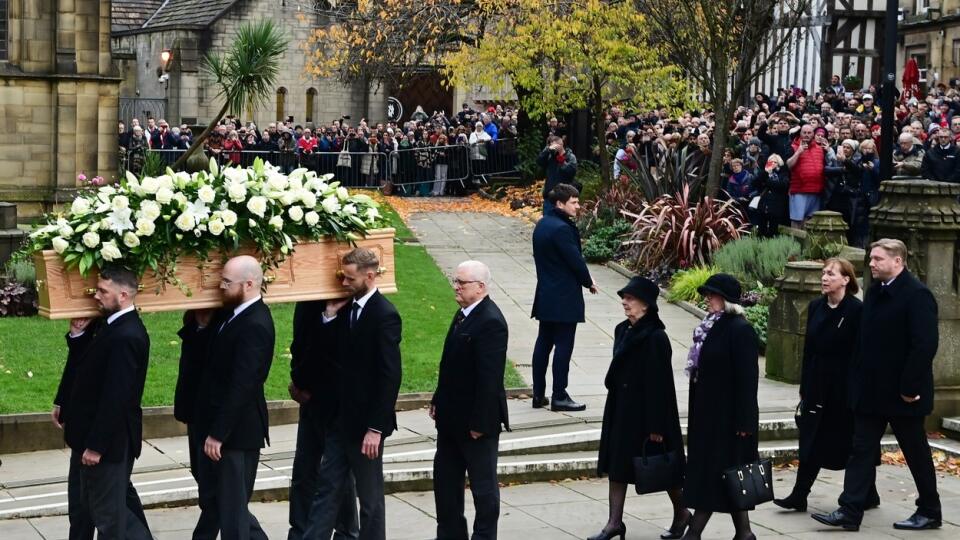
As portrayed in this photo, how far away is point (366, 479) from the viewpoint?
8.74 m

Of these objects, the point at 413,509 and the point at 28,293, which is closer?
the point at 413,509

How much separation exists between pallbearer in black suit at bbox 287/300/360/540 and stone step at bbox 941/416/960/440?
5734mm

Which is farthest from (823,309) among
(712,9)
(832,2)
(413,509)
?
(832,2)

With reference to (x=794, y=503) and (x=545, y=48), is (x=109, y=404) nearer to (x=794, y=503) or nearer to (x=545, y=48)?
(x=794, y=503)

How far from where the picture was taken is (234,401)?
830 cm

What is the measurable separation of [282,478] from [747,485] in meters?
3.32

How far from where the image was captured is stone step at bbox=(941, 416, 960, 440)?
12.4 metres

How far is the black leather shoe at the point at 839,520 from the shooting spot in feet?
31.9

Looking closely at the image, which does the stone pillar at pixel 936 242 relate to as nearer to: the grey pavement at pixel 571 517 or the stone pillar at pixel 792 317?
the stone pillar at pixel 792 317

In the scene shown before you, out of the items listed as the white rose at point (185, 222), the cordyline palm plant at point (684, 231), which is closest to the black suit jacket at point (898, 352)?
the white rose at point (185, 222)

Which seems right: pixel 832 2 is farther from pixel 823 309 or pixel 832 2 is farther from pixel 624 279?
pixel 823 309

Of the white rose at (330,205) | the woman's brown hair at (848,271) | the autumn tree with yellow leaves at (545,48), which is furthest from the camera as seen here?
the autumn tree with yellow leaves at (545,48)

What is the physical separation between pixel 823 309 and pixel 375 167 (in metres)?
23.5

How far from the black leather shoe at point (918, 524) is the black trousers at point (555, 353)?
133 inches
